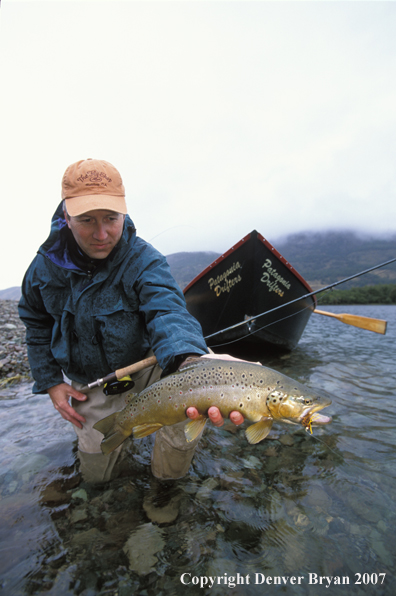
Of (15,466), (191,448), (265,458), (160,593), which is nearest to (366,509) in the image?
(265,458)

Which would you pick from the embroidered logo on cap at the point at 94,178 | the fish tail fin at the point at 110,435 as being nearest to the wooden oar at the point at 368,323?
the fish tail fin at the point at 110,435

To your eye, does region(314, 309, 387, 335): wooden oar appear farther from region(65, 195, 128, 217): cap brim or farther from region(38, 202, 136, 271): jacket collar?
region(65, 195, 128, 217): cap brim

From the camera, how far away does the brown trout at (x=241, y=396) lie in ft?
6.70

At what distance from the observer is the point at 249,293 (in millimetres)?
7695

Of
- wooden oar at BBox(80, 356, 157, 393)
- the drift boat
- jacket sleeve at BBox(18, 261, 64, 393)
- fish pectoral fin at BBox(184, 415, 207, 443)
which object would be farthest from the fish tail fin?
the drift boat

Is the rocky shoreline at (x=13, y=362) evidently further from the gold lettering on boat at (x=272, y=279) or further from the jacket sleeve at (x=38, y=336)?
the gold lettering on boat at (x=272, y=279)

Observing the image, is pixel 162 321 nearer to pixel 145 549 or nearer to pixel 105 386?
pixel 105 386

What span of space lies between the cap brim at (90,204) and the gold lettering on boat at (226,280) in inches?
203

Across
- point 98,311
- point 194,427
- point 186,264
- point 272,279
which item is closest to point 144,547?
point 194,427

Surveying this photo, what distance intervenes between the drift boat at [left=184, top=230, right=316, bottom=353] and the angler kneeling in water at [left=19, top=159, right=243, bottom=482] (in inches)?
161

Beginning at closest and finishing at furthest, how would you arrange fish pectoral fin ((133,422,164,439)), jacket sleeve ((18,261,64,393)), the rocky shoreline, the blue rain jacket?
fish pectoral fin ((133,422,164,439))
the blue rain jacket
jacket sleeve ((18,261,64,393))
the rocky shoreline

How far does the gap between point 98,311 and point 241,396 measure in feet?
4.87

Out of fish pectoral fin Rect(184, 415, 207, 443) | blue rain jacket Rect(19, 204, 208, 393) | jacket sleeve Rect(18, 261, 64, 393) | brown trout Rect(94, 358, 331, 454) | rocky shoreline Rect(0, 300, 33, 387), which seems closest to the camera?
brown trout Rect(94, 358, 331, 454)

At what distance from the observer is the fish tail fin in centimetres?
247
